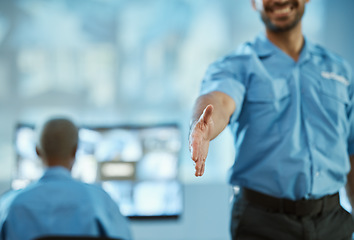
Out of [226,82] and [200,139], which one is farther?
[226,82]

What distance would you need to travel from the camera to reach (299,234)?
53.0 inches

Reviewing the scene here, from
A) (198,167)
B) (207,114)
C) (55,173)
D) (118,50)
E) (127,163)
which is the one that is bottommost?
(127,163)

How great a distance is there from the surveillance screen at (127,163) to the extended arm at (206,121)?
2.14 metres

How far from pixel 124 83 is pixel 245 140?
2.51 metres

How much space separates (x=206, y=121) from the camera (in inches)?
39.1

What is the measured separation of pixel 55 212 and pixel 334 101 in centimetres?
99

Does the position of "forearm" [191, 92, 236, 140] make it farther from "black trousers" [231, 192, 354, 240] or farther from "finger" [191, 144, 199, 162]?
"black trousers" [231, 192, 354, 240]

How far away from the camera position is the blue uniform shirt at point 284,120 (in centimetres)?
135

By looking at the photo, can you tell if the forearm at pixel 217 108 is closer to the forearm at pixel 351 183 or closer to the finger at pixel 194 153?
the finger at pixel 194 153

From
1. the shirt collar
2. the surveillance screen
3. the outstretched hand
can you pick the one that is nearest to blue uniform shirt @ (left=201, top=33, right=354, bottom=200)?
the outstretched hand

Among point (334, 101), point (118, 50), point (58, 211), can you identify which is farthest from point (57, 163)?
point (118, 50)

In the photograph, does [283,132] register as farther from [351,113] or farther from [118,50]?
[118,50]

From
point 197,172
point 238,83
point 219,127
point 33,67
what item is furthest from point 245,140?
point 33,67

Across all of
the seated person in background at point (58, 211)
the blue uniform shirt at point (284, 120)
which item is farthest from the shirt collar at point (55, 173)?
the blue uniform shirt at point (284, 120)
